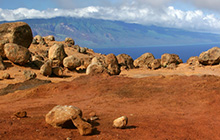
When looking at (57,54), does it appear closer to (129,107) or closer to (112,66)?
(112,66)

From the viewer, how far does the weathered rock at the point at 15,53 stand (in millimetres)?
25455

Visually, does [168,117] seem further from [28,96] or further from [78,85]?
[28,96]

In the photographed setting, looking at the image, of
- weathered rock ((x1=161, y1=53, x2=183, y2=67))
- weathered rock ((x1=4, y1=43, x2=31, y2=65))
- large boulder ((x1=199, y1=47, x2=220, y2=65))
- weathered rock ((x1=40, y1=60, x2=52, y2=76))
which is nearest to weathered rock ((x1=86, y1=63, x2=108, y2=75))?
weathered rock ((x1=40, y1=60, x2=52, y2=76))

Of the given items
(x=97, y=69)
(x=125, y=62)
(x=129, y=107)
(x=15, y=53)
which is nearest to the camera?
(x=129, y=107)

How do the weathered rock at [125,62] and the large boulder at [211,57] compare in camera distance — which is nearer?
the large boulder at [211,57]

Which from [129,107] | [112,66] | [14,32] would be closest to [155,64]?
[112,66]

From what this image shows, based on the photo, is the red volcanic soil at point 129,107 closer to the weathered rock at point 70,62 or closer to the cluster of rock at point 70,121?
the cluster of rock at point 70,121

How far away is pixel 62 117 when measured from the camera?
24.6ft

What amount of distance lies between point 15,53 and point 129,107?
702 inches

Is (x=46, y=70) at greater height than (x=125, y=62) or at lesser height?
lesser

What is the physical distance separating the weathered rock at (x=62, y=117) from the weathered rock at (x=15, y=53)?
64.8 feet

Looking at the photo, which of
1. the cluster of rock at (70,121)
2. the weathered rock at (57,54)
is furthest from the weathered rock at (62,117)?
the weathered rock at (57,54)

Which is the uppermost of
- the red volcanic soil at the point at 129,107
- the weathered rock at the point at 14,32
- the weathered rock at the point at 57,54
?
the weathered rock at the point at 14,32

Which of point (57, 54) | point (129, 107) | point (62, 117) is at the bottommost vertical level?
point (129, 107)
